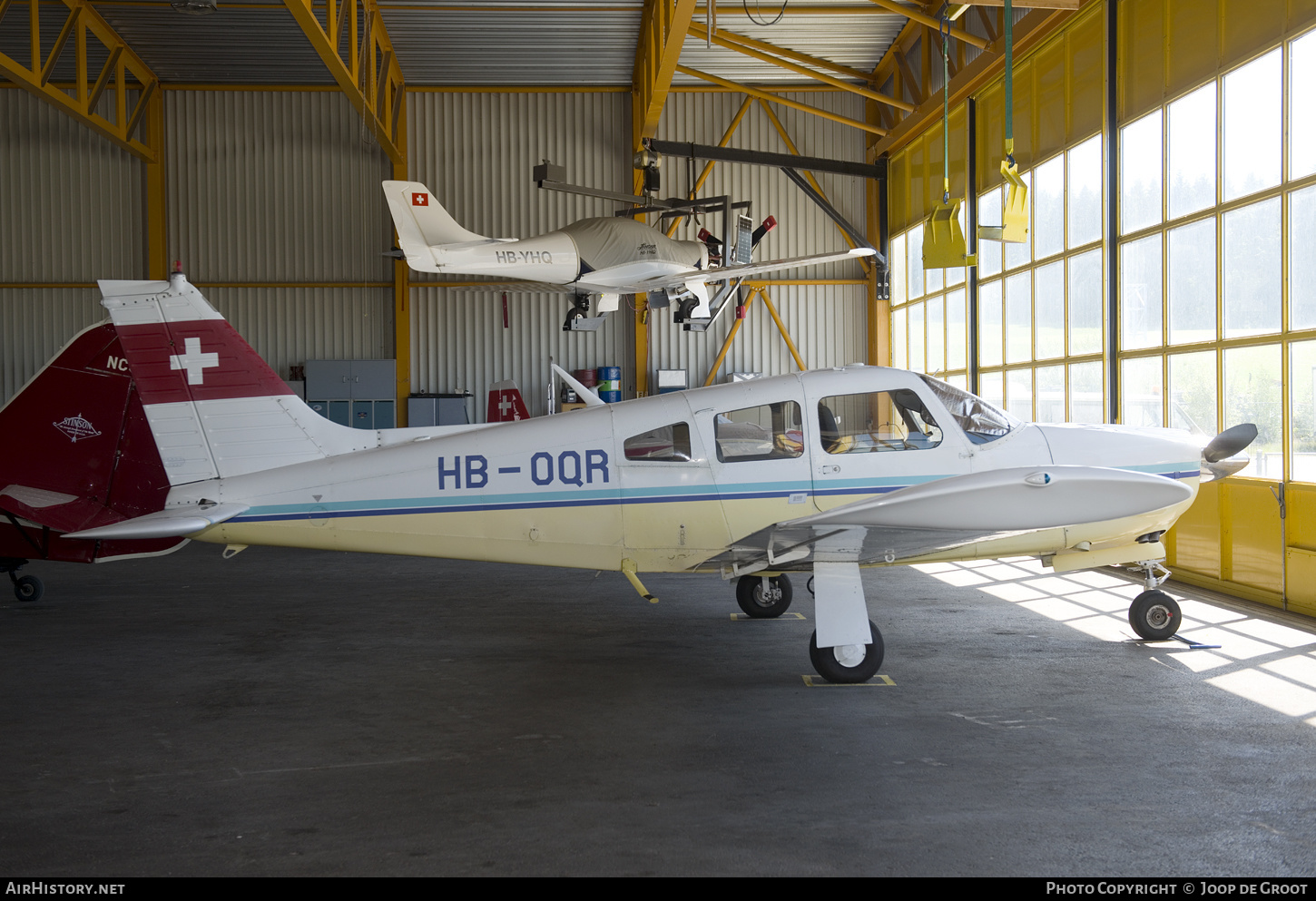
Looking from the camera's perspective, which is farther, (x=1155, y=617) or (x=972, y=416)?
(x=1155, y=617)

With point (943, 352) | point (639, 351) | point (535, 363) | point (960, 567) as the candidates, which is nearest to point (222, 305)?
point (535, 363)

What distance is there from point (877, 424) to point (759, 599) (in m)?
2.39

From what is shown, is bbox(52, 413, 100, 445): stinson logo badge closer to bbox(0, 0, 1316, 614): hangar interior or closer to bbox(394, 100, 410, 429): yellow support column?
bbox(0, 0, 1316, 614): hangar interior

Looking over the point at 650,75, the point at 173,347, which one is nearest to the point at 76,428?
the point at 173,347

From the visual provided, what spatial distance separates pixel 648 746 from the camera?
503 cm

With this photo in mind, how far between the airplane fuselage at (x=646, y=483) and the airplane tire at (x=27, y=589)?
14.5ft

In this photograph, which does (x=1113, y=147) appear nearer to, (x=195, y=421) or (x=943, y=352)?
(x=943, y=352)

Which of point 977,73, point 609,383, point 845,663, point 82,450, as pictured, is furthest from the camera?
point 609,383

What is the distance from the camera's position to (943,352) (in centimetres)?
1714

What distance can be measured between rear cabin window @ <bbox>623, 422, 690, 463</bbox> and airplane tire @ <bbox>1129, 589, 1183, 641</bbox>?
3653 mm

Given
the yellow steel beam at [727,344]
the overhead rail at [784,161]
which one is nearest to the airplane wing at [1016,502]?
the overhead rail at [784,161]

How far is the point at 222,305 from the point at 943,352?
14.3 m

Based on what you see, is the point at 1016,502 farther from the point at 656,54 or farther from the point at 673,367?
the point at 673,367

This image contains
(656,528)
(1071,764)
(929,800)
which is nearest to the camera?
(929,800)
